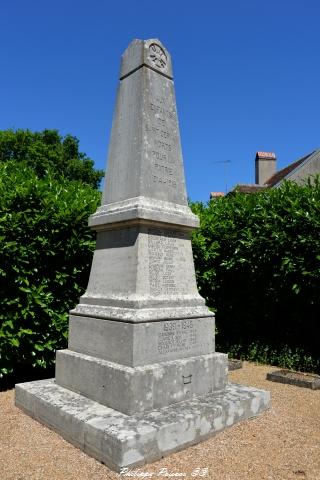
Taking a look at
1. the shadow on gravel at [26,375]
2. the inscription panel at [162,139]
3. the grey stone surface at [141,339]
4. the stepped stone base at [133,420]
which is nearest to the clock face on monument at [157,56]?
the inscription panel at [162,139]

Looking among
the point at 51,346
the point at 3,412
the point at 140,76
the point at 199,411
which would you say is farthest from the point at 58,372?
the point at 140,76

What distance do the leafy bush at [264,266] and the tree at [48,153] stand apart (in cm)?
1795

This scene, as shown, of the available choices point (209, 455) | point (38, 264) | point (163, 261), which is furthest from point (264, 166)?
point (209, 455)

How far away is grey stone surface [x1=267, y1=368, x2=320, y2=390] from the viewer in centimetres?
627

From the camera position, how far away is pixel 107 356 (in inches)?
170

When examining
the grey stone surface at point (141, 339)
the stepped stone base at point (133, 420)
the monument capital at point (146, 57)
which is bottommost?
the stepped stone base at point (133, 420)

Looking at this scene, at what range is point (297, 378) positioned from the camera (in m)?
6.56

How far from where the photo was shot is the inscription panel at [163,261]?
4488mm

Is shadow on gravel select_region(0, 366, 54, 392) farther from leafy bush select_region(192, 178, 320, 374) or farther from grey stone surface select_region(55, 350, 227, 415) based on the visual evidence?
leafy bush select_region(192, 178, 320, 374)

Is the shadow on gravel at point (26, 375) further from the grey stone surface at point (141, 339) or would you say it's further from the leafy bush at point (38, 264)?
the grey stone surface at point (141, 339)

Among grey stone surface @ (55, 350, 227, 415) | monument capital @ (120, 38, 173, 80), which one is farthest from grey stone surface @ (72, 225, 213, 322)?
monument capital @ (120, 38, 173, 80)

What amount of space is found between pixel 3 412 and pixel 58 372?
75 cm

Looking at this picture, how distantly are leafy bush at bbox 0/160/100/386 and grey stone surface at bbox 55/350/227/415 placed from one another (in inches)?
46.3

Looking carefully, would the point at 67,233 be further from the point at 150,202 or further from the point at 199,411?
the point at 199,411
